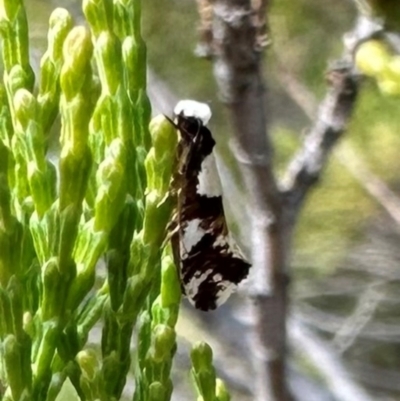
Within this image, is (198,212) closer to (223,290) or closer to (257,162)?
(223,290)

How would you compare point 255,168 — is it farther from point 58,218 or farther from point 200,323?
point 200,323

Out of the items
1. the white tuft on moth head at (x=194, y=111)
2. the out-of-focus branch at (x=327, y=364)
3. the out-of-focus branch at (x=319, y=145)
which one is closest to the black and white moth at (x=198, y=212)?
the white tuft on moth head at (x=194, y=111)

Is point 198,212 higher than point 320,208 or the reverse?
the reverse

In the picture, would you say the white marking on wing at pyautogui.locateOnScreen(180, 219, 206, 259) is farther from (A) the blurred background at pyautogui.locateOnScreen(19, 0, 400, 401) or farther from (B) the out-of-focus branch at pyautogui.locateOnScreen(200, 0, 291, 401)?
(A) the blurred background at pyautogui.locateOnScreen(19, 0, 400, 401)

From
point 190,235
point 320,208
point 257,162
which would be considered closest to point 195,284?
point 190,235

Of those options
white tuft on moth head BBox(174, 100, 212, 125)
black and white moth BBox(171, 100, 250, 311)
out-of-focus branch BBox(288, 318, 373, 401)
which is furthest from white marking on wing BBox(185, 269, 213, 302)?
out-of-focus branch BBox(288, 318, 373, 401)

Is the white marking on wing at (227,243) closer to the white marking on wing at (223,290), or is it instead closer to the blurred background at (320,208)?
the white marking on wing at (223,290)

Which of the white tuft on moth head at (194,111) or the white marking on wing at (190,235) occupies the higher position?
the white tuft on moth head at (194,111)

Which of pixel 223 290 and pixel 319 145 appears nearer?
pixel 223 290
